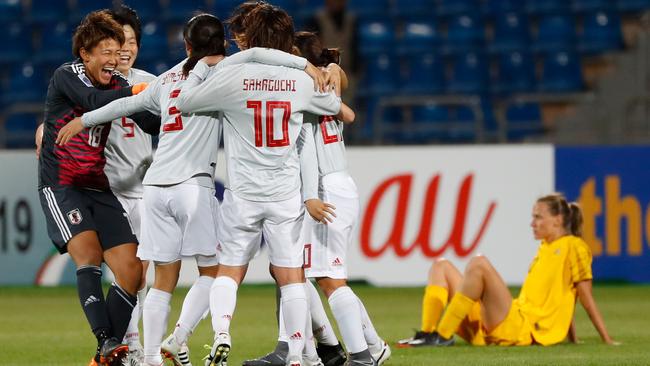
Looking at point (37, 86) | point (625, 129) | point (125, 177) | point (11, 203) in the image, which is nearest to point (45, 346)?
point (125, 177)

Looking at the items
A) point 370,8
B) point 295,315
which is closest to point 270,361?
point 295,315

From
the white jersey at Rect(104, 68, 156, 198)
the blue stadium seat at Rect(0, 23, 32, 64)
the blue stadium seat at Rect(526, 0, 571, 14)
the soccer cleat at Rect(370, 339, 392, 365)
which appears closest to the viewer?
the soccer cleat at Rect(370, 339, 392, 365)

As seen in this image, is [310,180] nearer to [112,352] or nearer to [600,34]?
[112,352]

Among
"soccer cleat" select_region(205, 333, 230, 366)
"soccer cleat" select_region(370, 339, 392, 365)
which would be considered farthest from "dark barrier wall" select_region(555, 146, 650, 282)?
"soccer cleat" select_region(205, 333, 230, 366)

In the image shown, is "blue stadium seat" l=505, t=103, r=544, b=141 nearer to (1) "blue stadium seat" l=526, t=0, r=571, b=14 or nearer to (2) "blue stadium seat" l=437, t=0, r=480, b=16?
(1) "blue stadium seat" l=526, t=0, r=571, b=14

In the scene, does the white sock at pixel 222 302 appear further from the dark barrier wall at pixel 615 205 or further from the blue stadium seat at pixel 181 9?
the blue stadium seat at pixel 181 9

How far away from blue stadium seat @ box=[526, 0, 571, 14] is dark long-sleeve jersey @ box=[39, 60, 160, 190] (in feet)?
35.7

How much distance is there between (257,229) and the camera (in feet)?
21.3

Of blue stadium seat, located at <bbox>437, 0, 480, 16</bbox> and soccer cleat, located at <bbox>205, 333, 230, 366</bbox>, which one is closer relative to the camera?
soccer cleat, located at <bbox>205, 333, 230, 366</bbox>

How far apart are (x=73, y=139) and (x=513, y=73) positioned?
10.4 meters

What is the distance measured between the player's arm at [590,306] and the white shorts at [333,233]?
1772 mm

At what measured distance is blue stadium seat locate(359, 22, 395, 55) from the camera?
1700 centimetres

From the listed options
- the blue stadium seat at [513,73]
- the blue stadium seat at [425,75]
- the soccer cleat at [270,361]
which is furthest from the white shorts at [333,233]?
the blue stadium seat at [513,73]

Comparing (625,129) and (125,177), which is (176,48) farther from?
(125,177)
